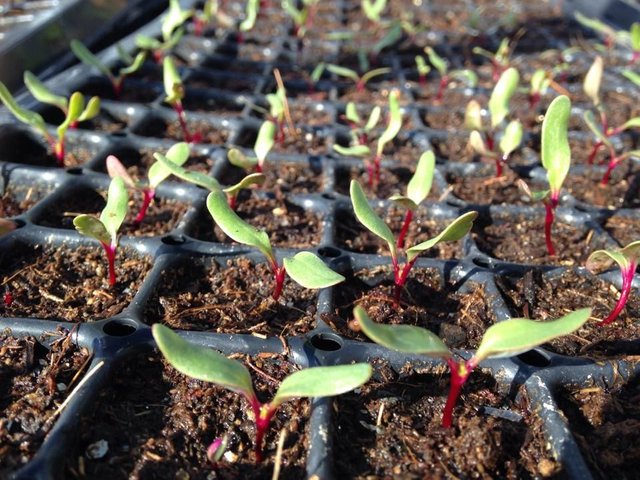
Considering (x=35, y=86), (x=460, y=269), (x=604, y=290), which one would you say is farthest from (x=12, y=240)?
(x=604, y=290)

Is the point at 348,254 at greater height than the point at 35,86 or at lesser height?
lesser

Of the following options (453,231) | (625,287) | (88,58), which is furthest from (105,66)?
(625,287)

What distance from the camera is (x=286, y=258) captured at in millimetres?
1021

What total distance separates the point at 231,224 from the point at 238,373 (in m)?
0.35

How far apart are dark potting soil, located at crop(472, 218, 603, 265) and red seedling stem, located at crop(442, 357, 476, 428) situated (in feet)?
1.90

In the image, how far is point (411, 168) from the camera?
5.61ft

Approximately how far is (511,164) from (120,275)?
128 cm

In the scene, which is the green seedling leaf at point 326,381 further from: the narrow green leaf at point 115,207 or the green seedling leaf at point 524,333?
the narrow green leaf at point 115,207

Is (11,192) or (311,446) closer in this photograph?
(311,446)

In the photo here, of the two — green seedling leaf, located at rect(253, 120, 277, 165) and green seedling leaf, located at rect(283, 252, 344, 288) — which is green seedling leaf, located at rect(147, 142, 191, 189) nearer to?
green seedling leaf, located at rect(253, 120, 277, 165)

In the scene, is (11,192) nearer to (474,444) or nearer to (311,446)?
(311,446)

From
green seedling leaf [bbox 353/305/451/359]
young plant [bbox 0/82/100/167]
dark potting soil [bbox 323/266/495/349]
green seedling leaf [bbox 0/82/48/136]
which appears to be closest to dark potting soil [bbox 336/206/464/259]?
dark potting soil [bbox 323/266/495/349]

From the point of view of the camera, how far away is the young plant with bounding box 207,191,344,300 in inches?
37.1

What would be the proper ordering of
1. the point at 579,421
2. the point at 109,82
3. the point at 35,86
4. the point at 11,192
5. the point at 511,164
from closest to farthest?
the point at 579,421
the point at 11,192
the point at 35,86
the point at 511,164
the point at 109,82
